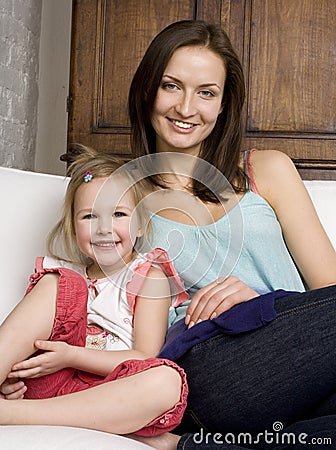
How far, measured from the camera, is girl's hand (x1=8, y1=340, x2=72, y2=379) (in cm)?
132

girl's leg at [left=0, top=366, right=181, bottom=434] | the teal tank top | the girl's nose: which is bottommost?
girl's leg at [left=0, top=366, right=181, bottom=434]

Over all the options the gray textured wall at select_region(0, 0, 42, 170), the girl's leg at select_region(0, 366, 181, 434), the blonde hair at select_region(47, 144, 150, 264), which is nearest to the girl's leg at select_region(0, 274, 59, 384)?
the girl's leg at select_region(0, 366, 181, 434)

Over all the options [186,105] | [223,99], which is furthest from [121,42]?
[186,105]

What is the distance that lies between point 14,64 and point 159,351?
1815 mm

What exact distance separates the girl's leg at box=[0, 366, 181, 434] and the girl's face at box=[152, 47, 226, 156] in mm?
666

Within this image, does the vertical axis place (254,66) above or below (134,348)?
above

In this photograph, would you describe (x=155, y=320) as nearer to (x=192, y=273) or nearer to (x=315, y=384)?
(x=192, y=273)

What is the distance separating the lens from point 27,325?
134cm

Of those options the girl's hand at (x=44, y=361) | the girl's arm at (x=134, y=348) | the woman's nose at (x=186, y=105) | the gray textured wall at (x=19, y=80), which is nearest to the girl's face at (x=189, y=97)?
the woman's nose at (x=186, y=105)

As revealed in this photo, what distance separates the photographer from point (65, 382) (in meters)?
1.37

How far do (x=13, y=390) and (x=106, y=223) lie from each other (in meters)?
0.38

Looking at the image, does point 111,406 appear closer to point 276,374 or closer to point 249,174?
point 276,374

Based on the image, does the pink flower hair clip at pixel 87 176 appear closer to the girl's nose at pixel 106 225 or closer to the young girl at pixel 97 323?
the young girl at pixel 97 323

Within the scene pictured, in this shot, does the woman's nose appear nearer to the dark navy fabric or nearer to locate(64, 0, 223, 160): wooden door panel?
the dark navy fabric
